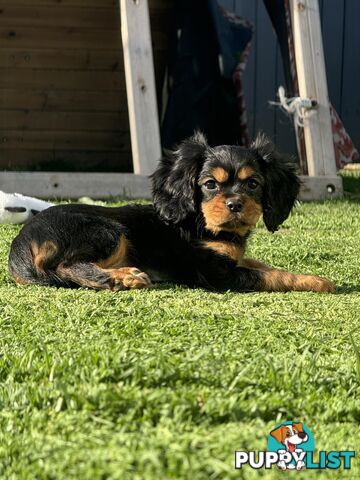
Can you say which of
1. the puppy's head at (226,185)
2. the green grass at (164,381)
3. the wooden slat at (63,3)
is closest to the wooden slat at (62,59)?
the wooden slat at (63,3)

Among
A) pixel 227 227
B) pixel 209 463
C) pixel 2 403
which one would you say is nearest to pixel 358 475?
pixel 209 463

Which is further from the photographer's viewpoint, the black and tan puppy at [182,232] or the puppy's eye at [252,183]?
Answer: the puppy's eye at [252,183]

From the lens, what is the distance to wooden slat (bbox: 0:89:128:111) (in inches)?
362

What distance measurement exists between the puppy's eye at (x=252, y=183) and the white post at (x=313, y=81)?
11.3 ft

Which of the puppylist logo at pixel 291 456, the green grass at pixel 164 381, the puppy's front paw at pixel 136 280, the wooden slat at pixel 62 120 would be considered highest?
the wooden slat at pixel 62 120

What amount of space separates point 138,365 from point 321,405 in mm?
471

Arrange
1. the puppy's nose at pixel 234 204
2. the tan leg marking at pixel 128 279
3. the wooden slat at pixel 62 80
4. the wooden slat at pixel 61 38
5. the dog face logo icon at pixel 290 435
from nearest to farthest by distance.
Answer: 1. the dog face logo icon at pixel 290 435
2. the tan leg marking at pixel 128 279
3. the puppy's nose at pixel 234 204
4. the wooden slat at pixel 61 38
5. the wooden slat at pixel 62 80

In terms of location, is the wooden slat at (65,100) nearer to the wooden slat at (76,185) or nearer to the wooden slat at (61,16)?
the wooden slat at (61,16)

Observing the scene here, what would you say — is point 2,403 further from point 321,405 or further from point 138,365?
point 321,405

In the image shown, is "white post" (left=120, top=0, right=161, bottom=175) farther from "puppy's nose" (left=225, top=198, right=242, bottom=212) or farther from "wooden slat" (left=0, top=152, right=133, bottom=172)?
"puppy's nose" (left=225, top=198, right=242, bottom=212)

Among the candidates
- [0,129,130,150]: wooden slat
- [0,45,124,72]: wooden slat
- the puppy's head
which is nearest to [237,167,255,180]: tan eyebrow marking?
the puppy's head

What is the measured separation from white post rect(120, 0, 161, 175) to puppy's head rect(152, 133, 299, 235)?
8.54ft

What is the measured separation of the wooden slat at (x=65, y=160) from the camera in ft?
30.6

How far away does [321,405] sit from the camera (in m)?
2.04
